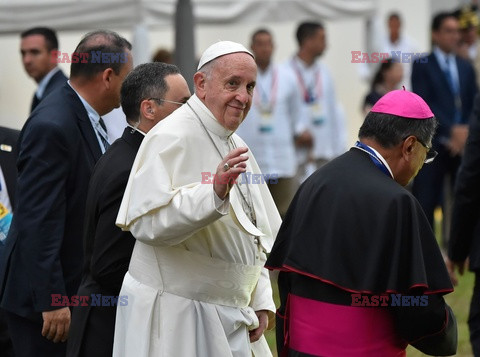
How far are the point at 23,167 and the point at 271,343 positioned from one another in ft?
11.8

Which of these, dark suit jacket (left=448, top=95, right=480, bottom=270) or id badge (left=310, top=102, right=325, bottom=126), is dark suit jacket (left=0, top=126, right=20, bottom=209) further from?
id badge (left=310, top=102, right=325, bottom=126)

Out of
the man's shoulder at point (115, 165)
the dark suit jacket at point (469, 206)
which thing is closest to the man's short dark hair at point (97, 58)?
the man's shoulder at point (115, 165)

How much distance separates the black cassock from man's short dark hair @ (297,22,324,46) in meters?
8.08

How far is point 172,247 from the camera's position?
477 cm

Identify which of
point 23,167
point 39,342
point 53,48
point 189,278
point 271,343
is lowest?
point 271,343

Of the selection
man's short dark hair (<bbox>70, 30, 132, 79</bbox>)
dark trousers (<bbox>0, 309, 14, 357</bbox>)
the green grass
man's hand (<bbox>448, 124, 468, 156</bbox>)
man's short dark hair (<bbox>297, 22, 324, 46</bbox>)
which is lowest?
the green grass

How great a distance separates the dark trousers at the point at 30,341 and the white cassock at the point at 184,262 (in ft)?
2.78

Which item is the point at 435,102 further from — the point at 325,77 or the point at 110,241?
the point at 110,241

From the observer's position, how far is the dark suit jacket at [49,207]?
550cm

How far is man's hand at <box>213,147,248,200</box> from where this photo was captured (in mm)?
4309

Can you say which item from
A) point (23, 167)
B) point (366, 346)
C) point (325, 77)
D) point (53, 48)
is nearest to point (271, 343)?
point (53, 48)

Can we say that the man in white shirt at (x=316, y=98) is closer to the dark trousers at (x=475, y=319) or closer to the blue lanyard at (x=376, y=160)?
the dark trousers at (x=475, y=319)

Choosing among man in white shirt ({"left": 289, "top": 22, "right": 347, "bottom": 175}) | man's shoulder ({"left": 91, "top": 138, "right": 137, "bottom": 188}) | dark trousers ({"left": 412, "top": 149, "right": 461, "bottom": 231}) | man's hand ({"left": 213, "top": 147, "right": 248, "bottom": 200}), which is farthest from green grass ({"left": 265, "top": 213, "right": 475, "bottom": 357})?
man's hand ({"left": 213, "top": 147, "right": 248, "bottom": 200})

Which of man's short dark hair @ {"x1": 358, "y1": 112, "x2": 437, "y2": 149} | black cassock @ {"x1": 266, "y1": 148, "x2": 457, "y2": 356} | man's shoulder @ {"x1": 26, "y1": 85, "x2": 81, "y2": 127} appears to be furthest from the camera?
man's shoulder @ {"x1": 26, "y1": 85, "x2": 81, "y2": 127}
